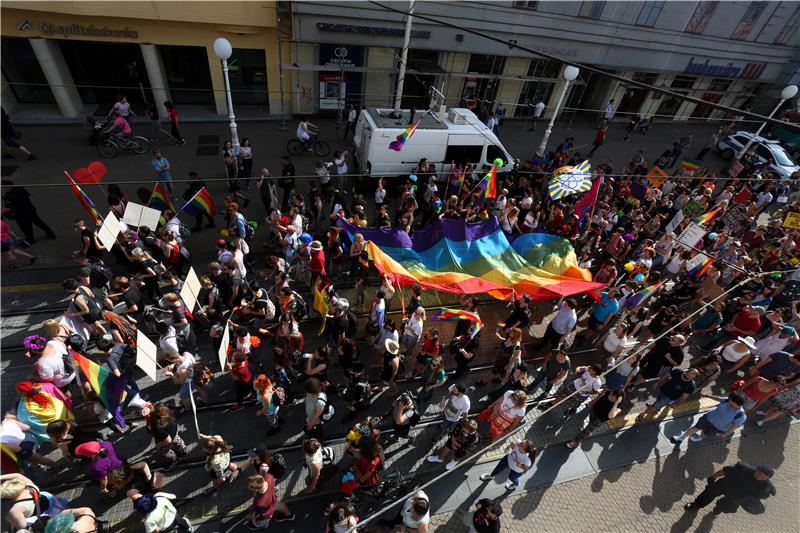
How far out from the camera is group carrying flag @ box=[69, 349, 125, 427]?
609cm

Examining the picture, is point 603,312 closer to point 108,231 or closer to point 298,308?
point 298,308

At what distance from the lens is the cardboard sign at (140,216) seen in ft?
29.6

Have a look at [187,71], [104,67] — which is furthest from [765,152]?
[104,67]

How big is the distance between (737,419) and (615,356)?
6.80ft

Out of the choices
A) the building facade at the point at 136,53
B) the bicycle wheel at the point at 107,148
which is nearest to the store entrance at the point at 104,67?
the building facade at the point at 136,53

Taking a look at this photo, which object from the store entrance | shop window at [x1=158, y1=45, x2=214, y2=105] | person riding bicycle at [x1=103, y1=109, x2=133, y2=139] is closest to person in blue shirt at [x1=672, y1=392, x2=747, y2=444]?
person riding bicycle at [x1=103, y1=109, x2=133, y2=139]

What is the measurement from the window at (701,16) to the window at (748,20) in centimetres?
241

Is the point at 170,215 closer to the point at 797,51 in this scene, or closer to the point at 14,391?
the point at 14,391

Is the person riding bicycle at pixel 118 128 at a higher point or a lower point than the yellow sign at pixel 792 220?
lower

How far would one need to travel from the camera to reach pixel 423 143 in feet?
45.1

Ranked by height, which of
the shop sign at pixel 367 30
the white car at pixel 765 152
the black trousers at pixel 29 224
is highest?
the shop sign at pixel 367 30

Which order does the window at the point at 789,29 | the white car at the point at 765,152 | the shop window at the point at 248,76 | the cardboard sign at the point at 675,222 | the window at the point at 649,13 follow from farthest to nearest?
the window at the point at 789,29
the window at the point at 649,13
the white car at the point at 765,152
the shop window at the point at 248,76
the cardboard sign at the point at 675,222

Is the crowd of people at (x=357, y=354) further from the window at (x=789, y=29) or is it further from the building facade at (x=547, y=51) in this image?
the window at (x=789, y=29)

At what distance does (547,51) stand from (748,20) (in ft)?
40.8
